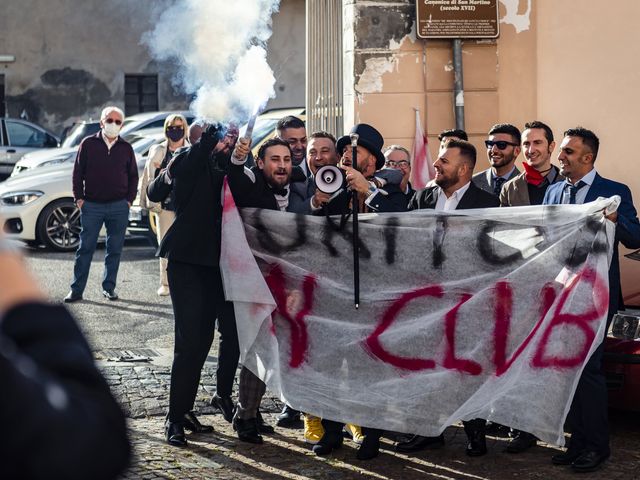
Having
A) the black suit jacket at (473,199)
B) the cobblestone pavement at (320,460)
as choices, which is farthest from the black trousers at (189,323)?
the black suit jacket at (473,199)

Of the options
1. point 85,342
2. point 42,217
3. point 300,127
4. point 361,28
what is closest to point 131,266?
point 42,217

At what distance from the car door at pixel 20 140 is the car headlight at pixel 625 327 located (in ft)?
65.0

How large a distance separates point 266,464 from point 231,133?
1.99 m

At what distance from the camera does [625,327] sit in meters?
6.86

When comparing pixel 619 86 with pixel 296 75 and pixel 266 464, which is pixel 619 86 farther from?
pixel 296 75

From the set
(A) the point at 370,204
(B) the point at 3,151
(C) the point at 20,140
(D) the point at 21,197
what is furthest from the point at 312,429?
(C) the point at 20,140

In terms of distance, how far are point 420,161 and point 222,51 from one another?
9.65 feet

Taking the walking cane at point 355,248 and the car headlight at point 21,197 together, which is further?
the car headlight at point 21,197

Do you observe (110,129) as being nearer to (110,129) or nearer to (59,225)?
(110,129)

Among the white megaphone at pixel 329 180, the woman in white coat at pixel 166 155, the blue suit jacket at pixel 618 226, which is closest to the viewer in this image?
the blue suit jacket at pixel 618 226

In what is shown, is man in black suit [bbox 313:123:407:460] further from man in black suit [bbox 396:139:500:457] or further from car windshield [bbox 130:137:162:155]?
car windshield [bbox 130:137:162:155]

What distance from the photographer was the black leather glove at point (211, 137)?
676cm

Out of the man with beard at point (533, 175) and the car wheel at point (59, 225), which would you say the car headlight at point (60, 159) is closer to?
the car wheel at point (59, 225)

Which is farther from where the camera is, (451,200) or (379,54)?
(379,54)
